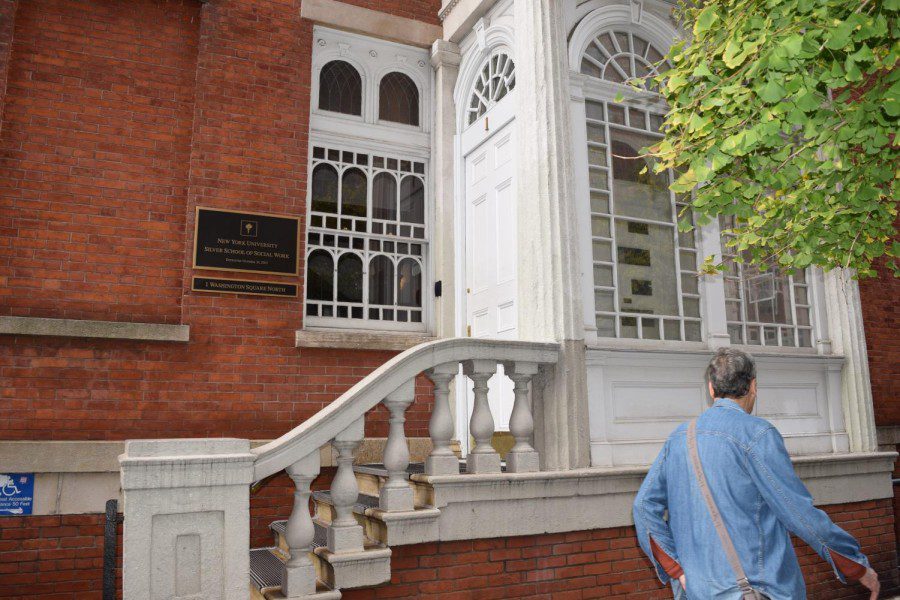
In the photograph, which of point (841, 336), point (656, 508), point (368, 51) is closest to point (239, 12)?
point (368, 51)

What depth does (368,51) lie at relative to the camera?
7.64m

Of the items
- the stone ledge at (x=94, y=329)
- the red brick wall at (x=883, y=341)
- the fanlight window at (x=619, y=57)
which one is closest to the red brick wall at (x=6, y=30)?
the stone ledge at (x=94, y=329)

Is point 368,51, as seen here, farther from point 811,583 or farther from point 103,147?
point 811,583

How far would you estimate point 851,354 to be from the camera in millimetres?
6645

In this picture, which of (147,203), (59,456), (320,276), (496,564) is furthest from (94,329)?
(496,564)

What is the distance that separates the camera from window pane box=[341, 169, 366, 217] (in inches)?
287

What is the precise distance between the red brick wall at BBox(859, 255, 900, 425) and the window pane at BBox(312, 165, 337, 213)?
6.26 meters

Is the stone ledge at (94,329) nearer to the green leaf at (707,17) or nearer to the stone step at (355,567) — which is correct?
the stone step at (355,567)

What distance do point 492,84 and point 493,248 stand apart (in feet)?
5.80

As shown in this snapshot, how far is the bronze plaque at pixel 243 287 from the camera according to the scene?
635cm

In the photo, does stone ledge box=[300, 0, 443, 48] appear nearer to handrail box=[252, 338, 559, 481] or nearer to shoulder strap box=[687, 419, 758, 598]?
handrail box=[252, 338, 559, 481]

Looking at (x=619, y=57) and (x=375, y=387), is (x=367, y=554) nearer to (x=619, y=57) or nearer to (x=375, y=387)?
(x=375, y=387)

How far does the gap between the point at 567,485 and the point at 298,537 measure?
1906 millimetres

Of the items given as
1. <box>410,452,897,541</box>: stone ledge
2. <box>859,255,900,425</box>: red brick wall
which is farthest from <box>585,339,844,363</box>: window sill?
<box>859,255,900,425</box>: red brick wall
